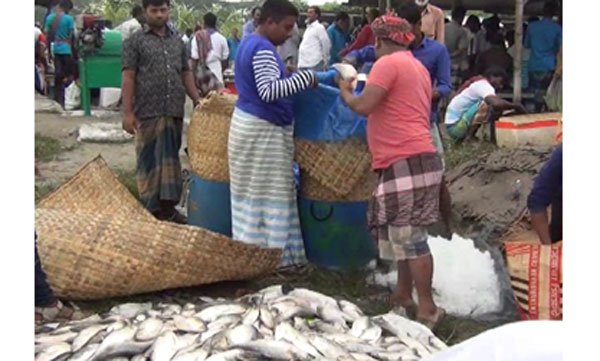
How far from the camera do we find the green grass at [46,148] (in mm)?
9568

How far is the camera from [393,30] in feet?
14.4

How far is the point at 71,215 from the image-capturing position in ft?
16.9

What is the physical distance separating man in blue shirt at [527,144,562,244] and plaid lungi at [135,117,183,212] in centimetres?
302

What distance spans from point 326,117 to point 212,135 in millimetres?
848

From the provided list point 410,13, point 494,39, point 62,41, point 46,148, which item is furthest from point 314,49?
point 410,13

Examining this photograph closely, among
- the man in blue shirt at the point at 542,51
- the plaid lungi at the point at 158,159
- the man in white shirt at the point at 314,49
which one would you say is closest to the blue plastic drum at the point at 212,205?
the plaid lungi at the point at 158,159

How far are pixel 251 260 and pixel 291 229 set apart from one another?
0.49m

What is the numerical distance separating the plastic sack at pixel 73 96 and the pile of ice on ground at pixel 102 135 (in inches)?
105

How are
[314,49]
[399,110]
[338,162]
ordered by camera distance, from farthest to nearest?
[314,49] → [338,162] → [399,110]

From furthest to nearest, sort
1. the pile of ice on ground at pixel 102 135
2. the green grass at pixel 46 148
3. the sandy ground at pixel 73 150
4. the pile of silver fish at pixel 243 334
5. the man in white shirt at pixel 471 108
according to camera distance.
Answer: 1. the pile of ice on ground at pixel 102 135
2. the green grass at pixel 46 148
3. the man in white shirt at pixel 471 108
4. the sandy ground at pixel 73 150
5. the pile of silver fish at pixel 243 334

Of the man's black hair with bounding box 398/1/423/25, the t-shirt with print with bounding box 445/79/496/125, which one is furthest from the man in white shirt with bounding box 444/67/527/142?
the man's black hair with bounding box 398/1/423/25

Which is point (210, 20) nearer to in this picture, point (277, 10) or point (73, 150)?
point (73, 150)

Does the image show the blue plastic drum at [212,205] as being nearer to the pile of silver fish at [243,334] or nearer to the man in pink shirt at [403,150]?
the pile of silver fish at [243,334]

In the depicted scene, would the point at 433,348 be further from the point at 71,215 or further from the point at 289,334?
the point at 71,215
